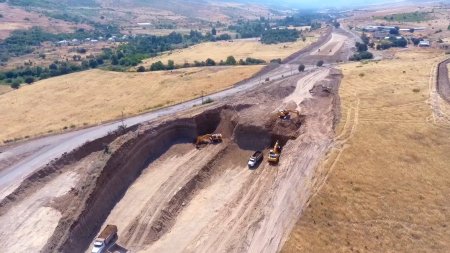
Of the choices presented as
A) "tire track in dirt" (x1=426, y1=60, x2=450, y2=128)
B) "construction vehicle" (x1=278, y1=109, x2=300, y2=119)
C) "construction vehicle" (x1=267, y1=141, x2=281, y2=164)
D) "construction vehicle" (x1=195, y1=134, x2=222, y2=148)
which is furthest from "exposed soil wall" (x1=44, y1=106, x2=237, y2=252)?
"tire track in dirt" (x1=426, y1=60, x2=450, y2=128)

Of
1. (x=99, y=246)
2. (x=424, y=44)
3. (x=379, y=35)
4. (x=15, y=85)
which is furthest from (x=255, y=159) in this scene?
(x=379, y=35)

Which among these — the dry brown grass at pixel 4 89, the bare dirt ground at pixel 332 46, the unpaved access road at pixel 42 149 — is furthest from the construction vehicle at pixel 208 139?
the bare dirt ground at pixel 332 46

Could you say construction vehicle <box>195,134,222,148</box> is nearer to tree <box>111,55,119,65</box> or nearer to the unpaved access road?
the unpaved access road

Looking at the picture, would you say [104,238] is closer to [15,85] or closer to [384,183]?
[384,183]

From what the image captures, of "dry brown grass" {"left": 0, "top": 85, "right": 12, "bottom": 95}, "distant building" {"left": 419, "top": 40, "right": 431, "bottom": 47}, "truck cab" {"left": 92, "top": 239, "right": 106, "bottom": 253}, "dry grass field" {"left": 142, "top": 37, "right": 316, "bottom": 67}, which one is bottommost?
"truck cab" {"left": 92, "top": 239, "right": 106, "bottom": 253}

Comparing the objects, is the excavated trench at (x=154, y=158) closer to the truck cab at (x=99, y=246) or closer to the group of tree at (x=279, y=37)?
the truck cab at (x=99, y=246)
